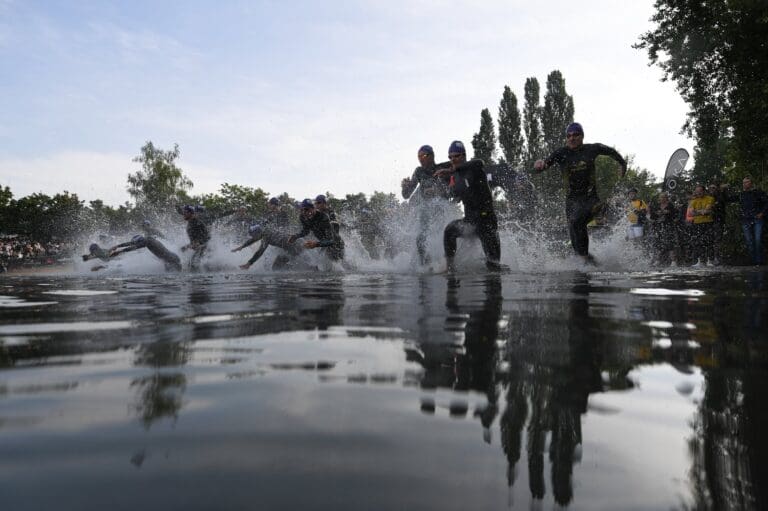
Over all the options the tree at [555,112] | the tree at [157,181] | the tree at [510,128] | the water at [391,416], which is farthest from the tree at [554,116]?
the water at [391,416]

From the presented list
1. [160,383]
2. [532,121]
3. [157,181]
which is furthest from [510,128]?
[160,383]

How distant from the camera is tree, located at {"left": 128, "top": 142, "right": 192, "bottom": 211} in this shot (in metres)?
56.8

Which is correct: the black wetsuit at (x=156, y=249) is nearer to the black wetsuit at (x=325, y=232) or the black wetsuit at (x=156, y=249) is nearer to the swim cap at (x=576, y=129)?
the black wetsuit at (x=325, y=232)

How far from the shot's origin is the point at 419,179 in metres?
10.9

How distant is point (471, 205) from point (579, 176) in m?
1.65

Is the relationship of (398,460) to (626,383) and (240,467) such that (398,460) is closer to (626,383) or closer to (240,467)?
(240,467)

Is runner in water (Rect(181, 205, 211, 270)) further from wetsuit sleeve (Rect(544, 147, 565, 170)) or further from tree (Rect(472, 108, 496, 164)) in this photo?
tree (Rect(472, 108, 496, 164))

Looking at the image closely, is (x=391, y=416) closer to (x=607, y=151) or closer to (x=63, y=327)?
(x=63, y=327)

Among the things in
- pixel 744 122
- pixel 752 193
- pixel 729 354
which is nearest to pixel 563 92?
pixel 744 122

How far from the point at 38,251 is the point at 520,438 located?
1307 inches

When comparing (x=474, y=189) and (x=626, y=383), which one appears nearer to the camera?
(x=626, y=383)

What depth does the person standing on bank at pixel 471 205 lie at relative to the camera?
9844 millimetres

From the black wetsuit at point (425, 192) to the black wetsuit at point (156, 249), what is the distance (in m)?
6.24

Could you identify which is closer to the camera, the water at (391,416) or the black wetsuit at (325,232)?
the water at (391,416)
